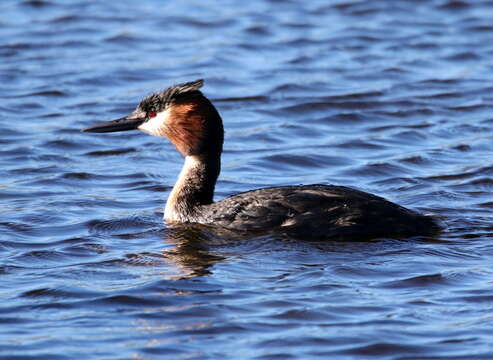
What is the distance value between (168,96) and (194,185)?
79 centimetres

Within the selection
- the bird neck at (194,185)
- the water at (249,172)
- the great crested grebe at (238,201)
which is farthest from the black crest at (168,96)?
the water at (249,172)

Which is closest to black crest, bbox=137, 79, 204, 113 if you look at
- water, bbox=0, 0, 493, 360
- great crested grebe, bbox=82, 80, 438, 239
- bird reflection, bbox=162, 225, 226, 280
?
great crested grebe, bbox=82, 80, 438, 239

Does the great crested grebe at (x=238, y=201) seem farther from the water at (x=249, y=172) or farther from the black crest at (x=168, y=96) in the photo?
the water at (x=249, y=172)

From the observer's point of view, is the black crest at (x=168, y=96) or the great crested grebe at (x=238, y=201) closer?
the great crested grebe at (x=238, y=201)

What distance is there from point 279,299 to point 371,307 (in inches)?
24.1

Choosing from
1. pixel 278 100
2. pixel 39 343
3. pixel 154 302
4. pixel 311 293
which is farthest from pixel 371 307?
pixel 278 100

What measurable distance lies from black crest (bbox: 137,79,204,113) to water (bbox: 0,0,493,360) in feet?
3.12

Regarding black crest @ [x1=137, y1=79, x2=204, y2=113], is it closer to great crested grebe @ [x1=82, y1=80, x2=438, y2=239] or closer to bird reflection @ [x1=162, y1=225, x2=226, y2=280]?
great crested grebe @ [x1=82, y1=80, x2=438, y2=239]

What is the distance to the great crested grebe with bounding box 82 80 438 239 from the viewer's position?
29.1 ft

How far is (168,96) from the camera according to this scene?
9703 mm

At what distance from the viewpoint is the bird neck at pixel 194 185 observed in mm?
9609

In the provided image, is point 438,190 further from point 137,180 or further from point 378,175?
point 137,180

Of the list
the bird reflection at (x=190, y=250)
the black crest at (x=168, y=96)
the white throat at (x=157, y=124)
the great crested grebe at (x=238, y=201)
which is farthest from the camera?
the white throat at (x=157, y=124)

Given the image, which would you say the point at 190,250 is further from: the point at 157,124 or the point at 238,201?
the point at 157,124
